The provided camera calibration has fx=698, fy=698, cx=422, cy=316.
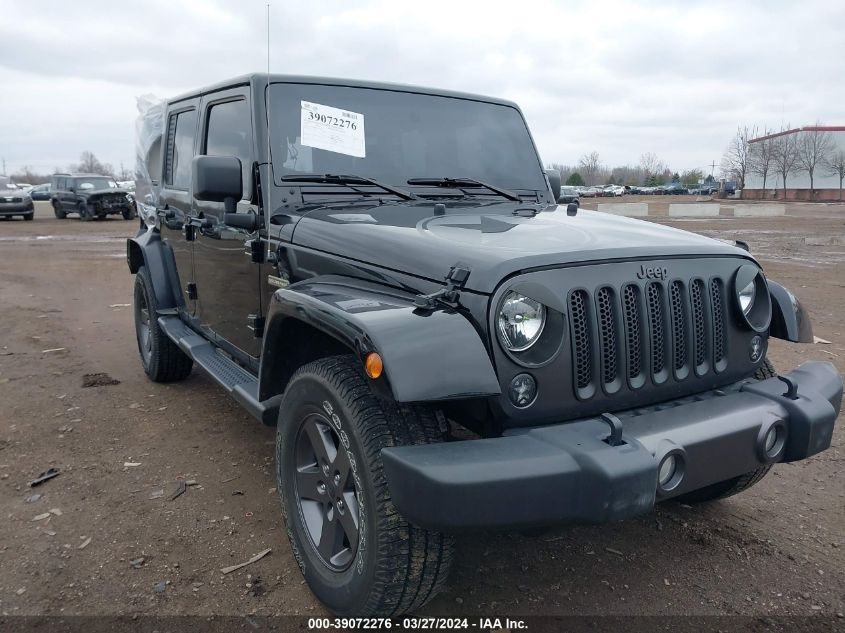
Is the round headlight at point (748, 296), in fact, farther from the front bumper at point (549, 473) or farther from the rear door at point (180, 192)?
the rear door at point (180, 192)

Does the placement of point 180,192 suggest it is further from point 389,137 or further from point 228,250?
point 389,137

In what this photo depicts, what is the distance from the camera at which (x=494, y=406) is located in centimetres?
217

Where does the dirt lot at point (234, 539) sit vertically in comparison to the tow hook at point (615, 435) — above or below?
below

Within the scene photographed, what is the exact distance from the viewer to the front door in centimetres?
347

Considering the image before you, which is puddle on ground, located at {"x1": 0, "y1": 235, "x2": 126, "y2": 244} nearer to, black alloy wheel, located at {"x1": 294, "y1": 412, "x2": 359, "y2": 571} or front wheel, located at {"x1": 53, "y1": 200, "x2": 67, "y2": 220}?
front wheel, located at {"x1": 53, "y1": 200, "x2": 67, "y2": 220}

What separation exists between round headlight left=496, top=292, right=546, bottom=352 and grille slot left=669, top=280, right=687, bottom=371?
0.56 metres

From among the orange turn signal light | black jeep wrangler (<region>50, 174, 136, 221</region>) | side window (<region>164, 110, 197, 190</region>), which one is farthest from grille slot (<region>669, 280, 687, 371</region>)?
black jeep wrangler (<region>50, 174, 136, 221</region>)

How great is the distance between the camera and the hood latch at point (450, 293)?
220cm

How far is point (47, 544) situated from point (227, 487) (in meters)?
0.85

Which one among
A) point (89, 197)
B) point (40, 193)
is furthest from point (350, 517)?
point (40, 193)

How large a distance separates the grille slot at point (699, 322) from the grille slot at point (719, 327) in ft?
0.22

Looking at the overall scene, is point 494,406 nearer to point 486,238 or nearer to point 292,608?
point 486,238

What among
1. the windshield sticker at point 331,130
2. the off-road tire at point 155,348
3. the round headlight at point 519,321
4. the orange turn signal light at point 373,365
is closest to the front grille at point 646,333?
the round headlight at point 519,321

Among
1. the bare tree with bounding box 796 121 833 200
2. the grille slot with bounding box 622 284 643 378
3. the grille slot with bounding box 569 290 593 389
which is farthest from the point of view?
the bare tree with bounding box 796 121 833 200
